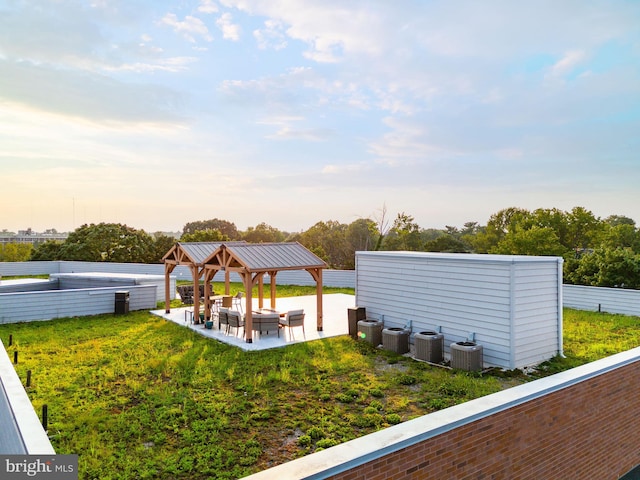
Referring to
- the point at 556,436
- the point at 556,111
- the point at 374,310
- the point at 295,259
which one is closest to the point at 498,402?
the point at 556,436

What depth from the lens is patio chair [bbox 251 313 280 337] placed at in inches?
468

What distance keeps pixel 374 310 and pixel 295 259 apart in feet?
9.62

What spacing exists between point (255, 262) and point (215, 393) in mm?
4882

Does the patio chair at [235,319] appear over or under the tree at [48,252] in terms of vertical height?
under

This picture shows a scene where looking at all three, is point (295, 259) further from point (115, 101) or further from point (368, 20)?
point (115, 101)

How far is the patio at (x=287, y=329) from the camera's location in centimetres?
1149

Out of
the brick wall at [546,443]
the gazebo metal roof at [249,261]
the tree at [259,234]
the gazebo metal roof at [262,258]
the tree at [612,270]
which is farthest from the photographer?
the tree at [259,234]

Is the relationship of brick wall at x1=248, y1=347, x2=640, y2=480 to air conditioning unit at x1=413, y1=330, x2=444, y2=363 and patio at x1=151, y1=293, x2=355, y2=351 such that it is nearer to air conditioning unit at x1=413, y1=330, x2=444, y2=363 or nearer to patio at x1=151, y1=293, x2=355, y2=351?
air conditioning unit at x1=413, y1=330, x2=444, y2=363

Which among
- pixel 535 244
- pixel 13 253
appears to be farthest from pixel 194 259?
pixel 13 253

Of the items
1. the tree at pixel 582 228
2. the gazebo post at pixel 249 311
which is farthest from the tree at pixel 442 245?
the gazebo post at pixel 249 311

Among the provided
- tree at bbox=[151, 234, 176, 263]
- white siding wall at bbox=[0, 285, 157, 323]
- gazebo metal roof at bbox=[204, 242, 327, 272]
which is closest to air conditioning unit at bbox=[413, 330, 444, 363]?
gazebo metal roof at bbox=[204, 242, 327, 272]

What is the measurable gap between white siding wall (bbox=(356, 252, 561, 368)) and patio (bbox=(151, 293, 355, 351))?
2.35 m

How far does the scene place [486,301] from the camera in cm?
945

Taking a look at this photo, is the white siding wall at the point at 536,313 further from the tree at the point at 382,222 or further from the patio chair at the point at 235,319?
the tree at the point at 382,222
